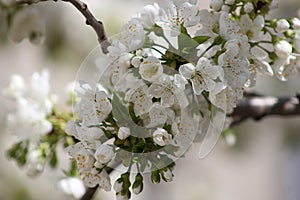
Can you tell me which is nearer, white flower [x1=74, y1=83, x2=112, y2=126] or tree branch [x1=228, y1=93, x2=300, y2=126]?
white flower [x1=74, y1=83, x2=112, y2=126]

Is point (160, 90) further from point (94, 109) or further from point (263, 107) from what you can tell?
point (263, 107)

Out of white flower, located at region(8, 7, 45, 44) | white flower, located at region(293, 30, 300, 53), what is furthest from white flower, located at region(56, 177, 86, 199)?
white flower, located at region(293, 30, 300, 53)


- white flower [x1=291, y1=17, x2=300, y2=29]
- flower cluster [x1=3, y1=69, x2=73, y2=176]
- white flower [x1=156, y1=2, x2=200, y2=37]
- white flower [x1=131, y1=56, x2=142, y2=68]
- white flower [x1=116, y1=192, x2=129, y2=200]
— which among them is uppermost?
white flower [x1=156, y1=2, x2=200, y2=37]

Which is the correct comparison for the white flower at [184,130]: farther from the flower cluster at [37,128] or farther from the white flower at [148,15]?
the flower cluster at [37,128]

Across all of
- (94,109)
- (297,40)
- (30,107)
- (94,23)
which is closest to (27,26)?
(30,107)

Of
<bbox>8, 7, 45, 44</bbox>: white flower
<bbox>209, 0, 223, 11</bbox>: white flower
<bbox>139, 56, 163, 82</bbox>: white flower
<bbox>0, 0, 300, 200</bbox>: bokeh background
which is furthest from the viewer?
<bbox>0, 0, 300, 200</bbox>: bokeh background

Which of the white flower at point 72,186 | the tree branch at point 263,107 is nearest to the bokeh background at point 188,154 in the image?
the white flower at point 72,186

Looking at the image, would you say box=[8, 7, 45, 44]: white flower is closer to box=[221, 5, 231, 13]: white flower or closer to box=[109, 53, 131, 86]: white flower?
box=[109, 53, 131, 86]: white flower

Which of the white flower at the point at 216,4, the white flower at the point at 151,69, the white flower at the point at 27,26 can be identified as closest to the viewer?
the white flower at the point at 151,69
